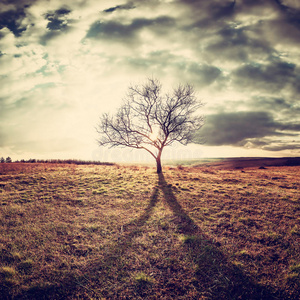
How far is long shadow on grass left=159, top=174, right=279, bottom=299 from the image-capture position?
508 centimetres

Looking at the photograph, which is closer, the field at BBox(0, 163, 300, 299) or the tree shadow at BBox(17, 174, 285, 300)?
the tree shadow at BBox(17, 174, 285, 300)

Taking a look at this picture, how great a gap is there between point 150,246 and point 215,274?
265 centimetres

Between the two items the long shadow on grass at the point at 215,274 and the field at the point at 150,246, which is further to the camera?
the field at the point at 150,246

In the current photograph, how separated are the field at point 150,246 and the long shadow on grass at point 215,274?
0.03 meters

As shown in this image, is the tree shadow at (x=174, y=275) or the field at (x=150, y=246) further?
the field at (x=150, y=246)

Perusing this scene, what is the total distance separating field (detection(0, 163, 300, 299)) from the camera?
208 inches

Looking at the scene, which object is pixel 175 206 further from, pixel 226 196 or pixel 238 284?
pixel 238 284

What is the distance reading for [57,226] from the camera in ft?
30.3

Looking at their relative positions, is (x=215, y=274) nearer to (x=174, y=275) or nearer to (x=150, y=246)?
(x=174, y=275)

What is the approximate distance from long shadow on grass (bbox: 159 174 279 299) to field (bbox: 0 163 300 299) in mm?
31

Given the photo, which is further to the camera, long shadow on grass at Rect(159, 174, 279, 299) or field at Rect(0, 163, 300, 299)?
field at Rect(0, 163, 300, 299)

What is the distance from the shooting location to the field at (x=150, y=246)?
529 cm

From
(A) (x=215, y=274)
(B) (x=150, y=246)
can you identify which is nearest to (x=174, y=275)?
(A) (x=215, y=274)

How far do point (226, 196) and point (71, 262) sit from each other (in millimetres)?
11415
